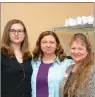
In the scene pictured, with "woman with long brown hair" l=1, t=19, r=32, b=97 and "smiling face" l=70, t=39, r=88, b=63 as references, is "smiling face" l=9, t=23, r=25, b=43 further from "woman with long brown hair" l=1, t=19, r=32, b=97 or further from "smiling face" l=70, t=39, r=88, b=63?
"smiling face" l=70, t=39, r=88, b=63

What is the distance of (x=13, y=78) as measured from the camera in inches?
77.7

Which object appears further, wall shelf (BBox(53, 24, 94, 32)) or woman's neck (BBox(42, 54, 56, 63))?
wall shelf (BBox(53, 24, 94, 32))

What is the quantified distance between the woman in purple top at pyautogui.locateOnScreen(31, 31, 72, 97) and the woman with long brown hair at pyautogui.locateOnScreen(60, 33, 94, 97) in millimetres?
174

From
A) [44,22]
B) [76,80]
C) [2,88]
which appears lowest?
[2,88]

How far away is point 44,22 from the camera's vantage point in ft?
9.80

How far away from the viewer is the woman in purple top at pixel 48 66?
2.04 meters

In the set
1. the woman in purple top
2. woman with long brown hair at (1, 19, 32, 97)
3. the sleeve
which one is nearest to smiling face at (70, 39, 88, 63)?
the sleeve

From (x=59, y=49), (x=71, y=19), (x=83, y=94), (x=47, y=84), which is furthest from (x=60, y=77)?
(x=71, y=19)

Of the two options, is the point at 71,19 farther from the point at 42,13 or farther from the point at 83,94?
the point at 83,94

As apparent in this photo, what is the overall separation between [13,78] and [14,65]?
0.35 ft

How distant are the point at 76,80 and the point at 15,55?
2.09ft

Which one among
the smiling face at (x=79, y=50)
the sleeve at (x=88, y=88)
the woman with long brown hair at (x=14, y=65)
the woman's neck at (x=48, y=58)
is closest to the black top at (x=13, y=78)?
the woman with long brown hair at (x=14, y=65)

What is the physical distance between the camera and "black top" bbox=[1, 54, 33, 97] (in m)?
1.97

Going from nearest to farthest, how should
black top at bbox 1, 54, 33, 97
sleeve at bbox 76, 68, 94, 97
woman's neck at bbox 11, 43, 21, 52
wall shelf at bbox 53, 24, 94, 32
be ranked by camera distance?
sleeve at bbox 76, 68, 94, 97, black top at bbox 1, 54, 33, 97, woman's neck at bbox 11, 43, 21, 52, wall shelf at bbox 53, 24, 94, 32
